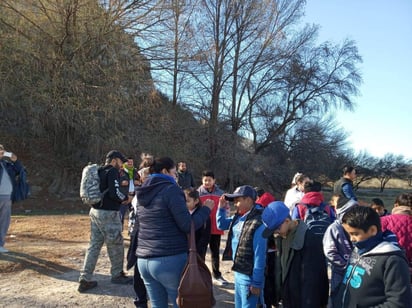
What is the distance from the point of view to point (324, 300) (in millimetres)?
3207

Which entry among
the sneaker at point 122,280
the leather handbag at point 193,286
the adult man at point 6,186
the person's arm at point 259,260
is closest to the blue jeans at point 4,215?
the adult man at point 6,186

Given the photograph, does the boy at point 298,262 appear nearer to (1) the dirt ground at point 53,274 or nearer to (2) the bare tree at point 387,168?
(1) the dirt ground at point 53,274

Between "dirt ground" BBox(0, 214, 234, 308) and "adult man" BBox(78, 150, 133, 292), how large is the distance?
31cm

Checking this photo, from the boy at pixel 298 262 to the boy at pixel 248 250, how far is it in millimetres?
176

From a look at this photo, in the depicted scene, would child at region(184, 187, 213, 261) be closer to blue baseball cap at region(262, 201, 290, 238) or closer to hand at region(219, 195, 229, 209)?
hand at region(219, 195, 229, 209)

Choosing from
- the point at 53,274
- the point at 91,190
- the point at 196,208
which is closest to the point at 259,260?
the point at 196,208

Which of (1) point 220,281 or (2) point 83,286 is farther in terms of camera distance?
(1) point 220,281

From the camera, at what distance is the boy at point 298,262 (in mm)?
3125

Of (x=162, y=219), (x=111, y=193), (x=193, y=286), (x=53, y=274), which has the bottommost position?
(x=53, y=274)

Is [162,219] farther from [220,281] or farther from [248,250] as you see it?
[220,281]

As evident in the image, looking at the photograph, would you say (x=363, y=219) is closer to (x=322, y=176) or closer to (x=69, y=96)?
(x=69, y=96)

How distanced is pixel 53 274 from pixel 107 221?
1.72 meters

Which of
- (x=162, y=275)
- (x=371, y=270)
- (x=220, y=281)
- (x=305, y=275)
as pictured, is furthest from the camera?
(x=220, y=281)

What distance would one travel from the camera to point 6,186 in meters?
6.51
